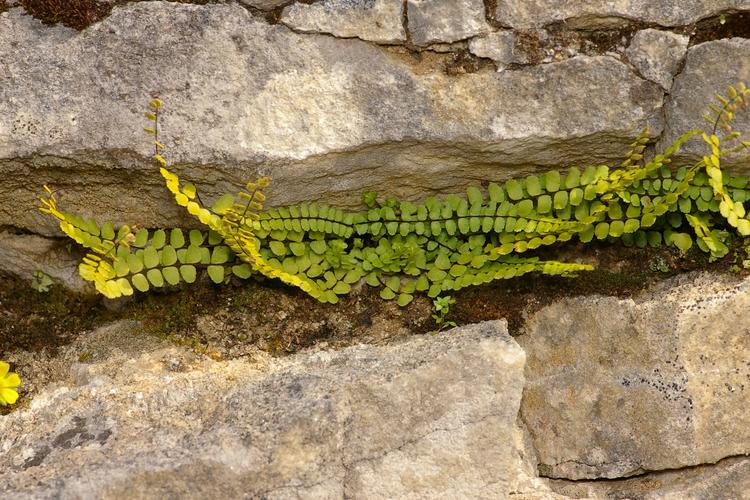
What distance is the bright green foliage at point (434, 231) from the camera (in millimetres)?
3680

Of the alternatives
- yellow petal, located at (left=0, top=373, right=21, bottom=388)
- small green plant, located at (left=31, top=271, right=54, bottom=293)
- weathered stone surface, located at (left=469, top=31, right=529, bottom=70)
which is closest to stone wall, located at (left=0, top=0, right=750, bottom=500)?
weathered stone surface, located at (left=469, top=31, right=529, bottom=70)

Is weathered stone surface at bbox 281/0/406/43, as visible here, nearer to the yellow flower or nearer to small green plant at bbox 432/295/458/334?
small green plant at bbox 432/295/458/334

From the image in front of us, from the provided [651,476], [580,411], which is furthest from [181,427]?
[651,476]

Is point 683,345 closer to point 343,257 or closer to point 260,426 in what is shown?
point 343,257

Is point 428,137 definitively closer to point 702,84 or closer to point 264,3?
point 264,3

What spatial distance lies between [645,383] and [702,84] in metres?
1.49

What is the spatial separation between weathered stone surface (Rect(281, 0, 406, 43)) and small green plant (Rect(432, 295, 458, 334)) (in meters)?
1.38

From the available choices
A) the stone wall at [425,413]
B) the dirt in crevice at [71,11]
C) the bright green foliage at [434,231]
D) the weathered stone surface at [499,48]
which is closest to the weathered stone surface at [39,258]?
the bright green foliage at [434,231]

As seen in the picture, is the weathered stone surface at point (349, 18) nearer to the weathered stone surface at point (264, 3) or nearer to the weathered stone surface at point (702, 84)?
the weathered stone surface at point (264, 3)

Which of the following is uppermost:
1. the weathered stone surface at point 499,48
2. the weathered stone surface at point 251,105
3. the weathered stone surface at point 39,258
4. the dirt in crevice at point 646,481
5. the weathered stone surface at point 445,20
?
the weathered stone surface at point 445,20

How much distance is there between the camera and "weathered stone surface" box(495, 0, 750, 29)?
3666 mm

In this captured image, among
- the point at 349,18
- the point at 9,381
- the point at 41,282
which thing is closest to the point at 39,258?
the point at 41,282

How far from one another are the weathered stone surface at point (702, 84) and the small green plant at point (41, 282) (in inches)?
131

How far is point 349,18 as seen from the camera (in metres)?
3.69
